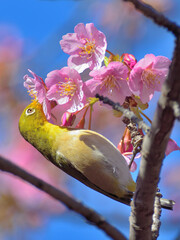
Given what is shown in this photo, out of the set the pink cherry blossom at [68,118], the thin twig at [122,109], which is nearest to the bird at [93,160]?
the pink cherry blossom at [68,118]

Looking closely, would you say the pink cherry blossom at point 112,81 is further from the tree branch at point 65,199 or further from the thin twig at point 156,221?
the tree branch at point 65,199

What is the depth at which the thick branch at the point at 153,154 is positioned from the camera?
130 centimetres

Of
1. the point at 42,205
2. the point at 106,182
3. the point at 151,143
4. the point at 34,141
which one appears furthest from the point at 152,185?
the point at 42,205

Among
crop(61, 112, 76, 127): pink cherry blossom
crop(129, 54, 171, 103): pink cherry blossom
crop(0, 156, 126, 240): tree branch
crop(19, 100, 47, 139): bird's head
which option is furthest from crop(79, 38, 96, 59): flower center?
Result: crop(0, 156, 126, 240): tree branch

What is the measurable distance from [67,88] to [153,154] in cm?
123

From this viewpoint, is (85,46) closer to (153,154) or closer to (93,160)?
(93,160)

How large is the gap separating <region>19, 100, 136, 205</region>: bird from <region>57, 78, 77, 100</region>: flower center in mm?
382

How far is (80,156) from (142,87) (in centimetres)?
80

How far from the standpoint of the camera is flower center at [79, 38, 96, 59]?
2.52 m

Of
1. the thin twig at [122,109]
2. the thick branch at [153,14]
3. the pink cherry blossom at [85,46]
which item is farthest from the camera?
the pink cherry blossom at [85,46]

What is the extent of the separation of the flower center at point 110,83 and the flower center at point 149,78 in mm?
→ 195

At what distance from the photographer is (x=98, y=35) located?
2.53m

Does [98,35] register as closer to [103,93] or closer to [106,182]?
[103,93]

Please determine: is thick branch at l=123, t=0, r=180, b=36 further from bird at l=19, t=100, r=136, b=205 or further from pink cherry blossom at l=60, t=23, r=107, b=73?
bird at l=19, t=100, r=136, b=205
